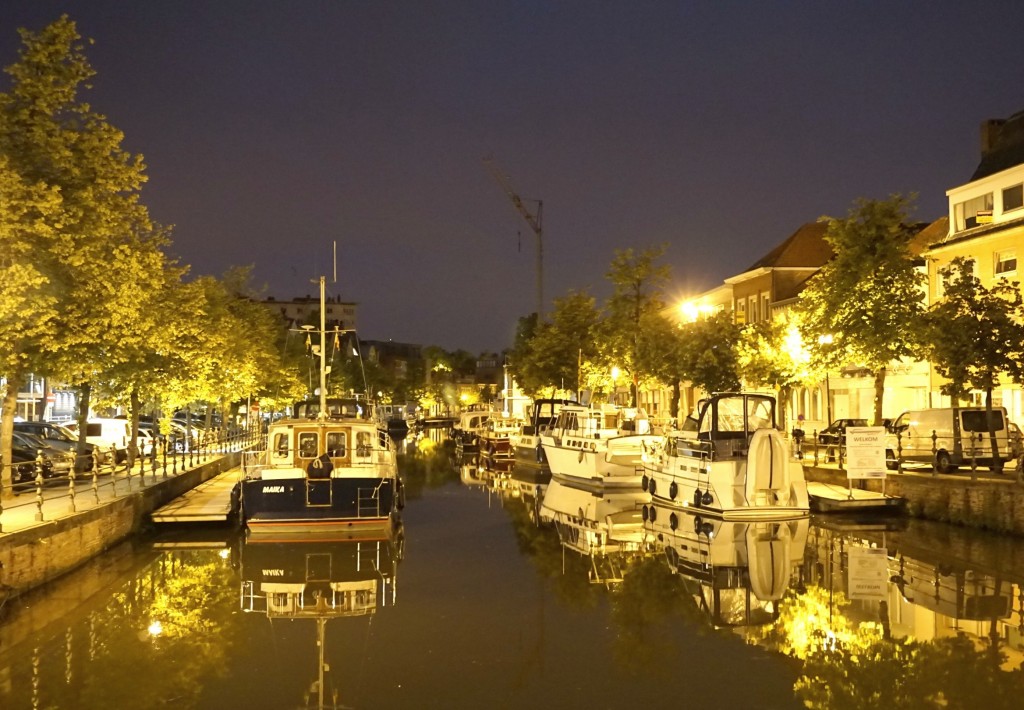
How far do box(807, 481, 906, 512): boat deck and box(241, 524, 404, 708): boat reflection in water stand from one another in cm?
1121

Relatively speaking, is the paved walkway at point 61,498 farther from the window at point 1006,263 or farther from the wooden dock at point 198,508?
the window at point 1006,263

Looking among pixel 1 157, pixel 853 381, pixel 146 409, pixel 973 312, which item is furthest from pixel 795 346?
pixel 1 157

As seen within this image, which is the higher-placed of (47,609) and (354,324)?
(354,324)

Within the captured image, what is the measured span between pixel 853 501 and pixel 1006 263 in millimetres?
17725

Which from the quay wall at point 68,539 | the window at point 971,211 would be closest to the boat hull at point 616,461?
the quay wall at point 68,539

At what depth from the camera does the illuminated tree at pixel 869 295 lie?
32.9 metres

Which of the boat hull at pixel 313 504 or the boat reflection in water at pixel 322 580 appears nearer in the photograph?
the boat reflection in water at pixel 322 580

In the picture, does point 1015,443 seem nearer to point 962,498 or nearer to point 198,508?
point 962,498

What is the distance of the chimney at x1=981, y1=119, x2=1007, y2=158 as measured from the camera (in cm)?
4306

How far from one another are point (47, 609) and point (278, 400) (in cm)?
4674

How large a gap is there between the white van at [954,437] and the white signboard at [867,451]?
222 cm

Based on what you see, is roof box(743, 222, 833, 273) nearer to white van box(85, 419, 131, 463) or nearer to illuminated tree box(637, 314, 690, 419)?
illuminated tree box(637, 314, 690, 419)

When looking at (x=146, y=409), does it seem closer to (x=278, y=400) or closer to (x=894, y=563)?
(x=278, y=400)

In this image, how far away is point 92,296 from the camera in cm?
2300
